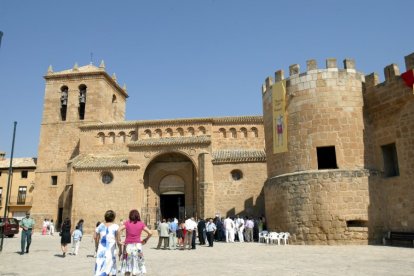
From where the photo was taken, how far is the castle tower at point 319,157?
44.5 ft

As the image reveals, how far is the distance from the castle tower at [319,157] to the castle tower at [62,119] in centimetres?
2051

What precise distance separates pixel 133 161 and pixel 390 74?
702 inches

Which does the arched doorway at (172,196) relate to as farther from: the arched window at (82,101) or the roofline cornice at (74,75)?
the roofline cornice at (74,75)

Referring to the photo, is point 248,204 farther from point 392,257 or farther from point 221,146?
point 392,257

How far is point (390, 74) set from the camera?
14.3m

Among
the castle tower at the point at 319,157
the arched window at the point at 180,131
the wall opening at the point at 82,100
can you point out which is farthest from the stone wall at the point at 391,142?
the wall opening at the point at 82,100

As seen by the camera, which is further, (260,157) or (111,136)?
(111,136)

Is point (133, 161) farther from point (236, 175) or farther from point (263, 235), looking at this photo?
point (263, 235)

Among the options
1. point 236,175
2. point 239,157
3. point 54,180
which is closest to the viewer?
point 239,157

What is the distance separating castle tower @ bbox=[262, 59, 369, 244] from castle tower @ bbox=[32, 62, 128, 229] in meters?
20.5

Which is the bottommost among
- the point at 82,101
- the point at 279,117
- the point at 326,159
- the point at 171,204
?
the point at 171,204

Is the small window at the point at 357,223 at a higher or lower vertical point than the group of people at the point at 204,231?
higher

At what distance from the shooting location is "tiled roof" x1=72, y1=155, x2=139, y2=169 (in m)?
25.8

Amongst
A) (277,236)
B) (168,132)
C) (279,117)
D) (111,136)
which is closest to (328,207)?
(277,236)
